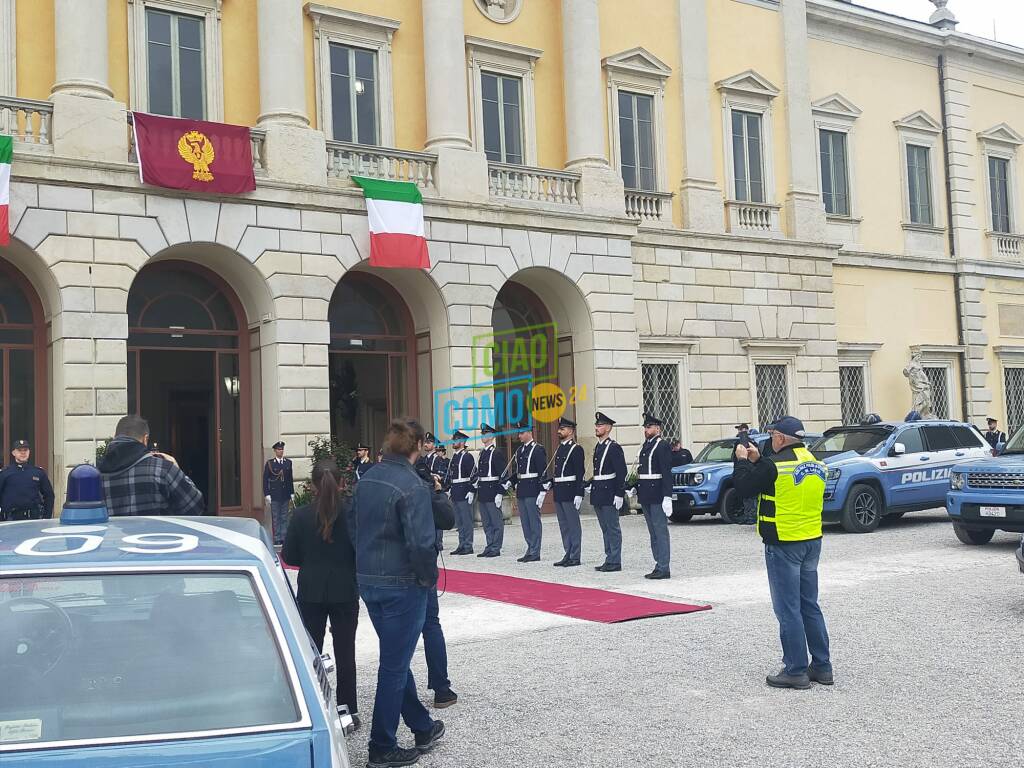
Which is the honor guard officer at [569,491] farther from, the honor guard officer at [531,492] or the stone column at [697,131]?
the stone column at [697,131]

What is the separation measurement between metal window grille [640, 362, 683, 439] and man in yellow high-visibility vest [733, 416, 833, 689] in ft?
56.8

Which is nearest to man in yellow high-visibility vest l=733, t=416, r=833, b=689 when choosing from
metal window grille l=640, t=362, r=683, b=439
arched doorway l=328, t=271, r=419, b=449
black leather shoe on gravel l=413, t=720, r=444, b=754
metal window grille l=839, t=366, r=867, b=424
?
black leather shoe on gravel l=413, t=720, r=444, b=754

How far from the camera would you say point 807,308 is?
1081 inches

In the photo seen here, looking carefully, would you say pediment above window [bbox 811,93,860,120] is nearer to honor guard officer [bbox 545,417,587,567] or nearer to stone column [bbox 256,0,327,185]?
stone column [bbox 256,0,327,185]

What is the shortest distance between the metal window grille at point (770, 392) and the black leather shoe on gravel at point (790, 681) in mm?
19772

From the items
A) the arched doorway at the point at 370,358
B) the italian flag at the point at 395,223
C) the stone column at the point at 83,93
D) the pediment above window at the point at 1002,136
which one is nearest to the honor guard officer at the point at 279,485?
the arched doorway at the point at 370,358

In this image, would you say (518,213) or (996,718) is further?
(518,213)

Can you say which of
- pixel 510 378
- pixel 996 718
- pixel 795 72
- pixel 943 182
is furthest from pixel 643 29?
pixel 996 718

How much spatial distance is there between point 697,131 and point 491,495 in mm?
12940

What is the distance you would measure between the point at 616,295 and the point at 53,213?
11.6 meters

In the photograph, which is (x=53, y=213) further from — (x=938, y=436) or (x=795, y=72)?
(x=795, y=72)

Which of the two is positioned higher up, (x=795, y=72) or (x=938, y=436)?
(x=795, y=72)

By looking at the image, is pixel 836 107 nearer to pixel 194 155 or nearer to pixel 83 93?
pixel 194 155

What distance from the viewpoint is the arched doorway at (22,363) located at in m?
18.5
